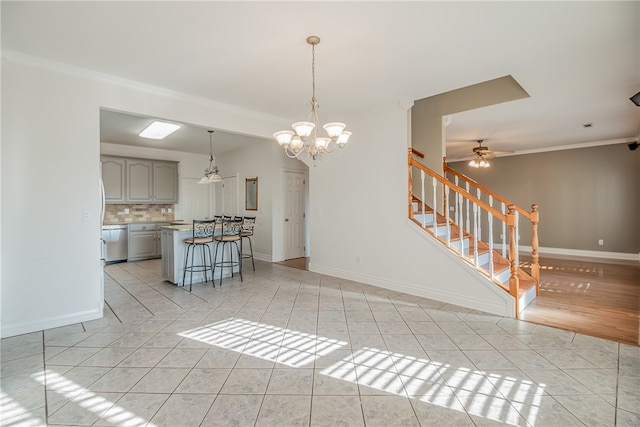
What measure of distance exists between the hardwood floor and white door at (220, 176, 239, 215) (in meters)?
6.27

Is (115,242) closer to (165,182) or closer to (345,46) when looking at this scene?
(165,182)

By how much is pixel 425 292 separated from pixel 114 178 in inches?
259

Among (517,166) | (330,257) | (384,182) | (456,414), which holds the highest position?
(517,166)

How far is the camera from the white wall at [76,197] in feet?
9.50

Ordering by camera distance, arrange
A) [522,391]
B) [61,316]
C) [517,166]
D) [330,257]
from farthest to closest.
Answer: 1. [517,166]
2. [330,257]
3. [61,316]
4. [522,391]

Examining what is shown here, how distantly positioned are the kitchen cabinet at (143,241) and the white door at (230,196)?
164 cm

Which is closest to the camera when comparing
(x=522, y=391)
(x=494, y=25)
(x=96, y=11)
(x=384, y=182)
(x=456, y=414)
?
(x=456, y=414)

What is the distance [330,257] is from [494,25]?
3775mm

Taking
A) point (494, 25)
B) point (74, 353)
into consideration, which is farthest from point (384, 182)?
point (74, 353)

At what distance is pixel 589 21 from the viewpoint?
2.41 m

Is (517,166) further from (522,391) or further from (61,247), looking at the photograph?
(61,247)

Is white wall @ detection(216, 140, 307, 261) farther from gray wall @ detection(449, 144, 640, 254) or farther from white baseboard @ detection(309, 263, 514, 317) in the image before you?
gray wall @ detection(449, 144, 640, 254)

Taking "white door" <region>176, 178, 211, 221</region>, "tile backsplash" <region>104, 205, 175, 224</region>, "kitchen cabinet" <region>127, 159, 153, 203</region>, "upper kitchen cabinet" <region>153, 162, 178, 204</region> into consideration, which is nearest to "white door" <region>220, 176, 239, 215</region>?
"white door" <region>176, 178, 211, 221</region>

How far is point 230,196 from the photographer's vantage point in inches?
310
